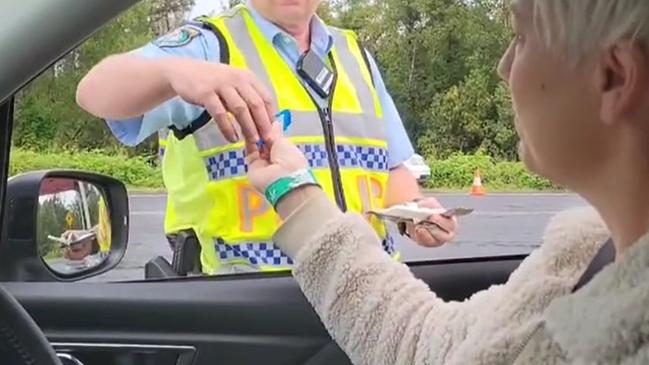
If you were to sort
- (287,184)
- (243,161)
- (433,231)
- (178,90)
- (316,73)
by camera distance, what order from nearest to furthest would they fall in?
(287,184) < (178,90) < (243,161) < (316,73) < (433,231)

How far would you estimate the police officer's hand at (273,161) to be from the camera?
5.16 ft

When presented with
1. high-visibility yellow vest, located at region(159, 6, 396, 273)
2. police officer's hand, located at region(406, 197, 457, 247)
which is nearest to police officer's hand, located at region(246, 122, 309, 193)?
A: high-visibility yellow vest, located at region(159, 6, 396, 273)

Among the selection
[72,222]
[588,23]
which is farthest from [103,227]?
[588,23]

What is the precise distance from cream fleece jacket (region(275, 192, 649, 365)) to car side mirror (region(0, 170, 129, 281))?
40 centimetres

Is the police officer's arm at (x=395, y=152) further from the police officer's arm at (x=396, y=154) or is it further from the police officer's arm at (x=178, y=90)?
the police officer's arm at (x=178, y=90)

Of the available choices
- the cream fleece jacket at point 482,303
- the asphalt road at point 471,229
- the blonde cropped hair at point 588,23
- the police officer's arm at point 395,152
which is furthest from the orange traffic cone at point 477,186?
the blonde cropped hair at point 588,23

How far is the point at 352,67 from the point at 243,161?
0.29 metres

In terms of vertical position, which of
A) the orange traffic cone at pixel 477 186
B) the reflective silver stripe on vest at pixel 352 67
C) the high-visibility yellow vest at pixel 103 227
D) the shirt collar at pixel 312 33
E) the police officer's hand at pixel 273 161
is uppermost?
the shirt collar at pixel 312 33

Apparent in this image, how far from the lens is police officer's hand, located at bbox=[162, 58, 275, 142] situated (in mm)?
1602

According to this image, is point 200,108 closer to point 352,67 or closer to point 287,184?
point 287,184

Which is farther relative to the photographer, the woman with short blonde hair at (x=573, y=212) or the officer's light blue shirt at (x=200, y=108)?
the officer's light blue shirt at (x=200, y=108)

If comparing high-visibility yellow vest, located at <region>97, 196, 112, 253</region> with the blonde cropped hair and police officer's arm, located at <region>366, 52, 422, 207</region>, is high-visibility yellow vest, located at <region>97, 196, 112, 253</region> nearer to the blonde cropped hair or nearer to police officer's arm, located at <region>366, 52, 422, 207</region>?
police officer's arm, located at <region>366, 52, 422, 207</region>

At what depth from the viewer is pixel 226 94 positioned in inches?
63.8

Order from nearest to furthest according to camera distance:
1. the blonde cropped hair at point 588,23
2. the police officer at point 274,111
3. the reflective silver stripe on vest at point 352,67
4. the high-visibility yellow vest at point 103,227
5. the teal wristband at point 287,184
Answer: the blonde cropped hair at point 588,23 → the teal wristband at point 287,184 → the police officer at point 274,111 → the high-visibility yellow vest at point 103,227 → the reflective silver stripe on vest at point 352,67
